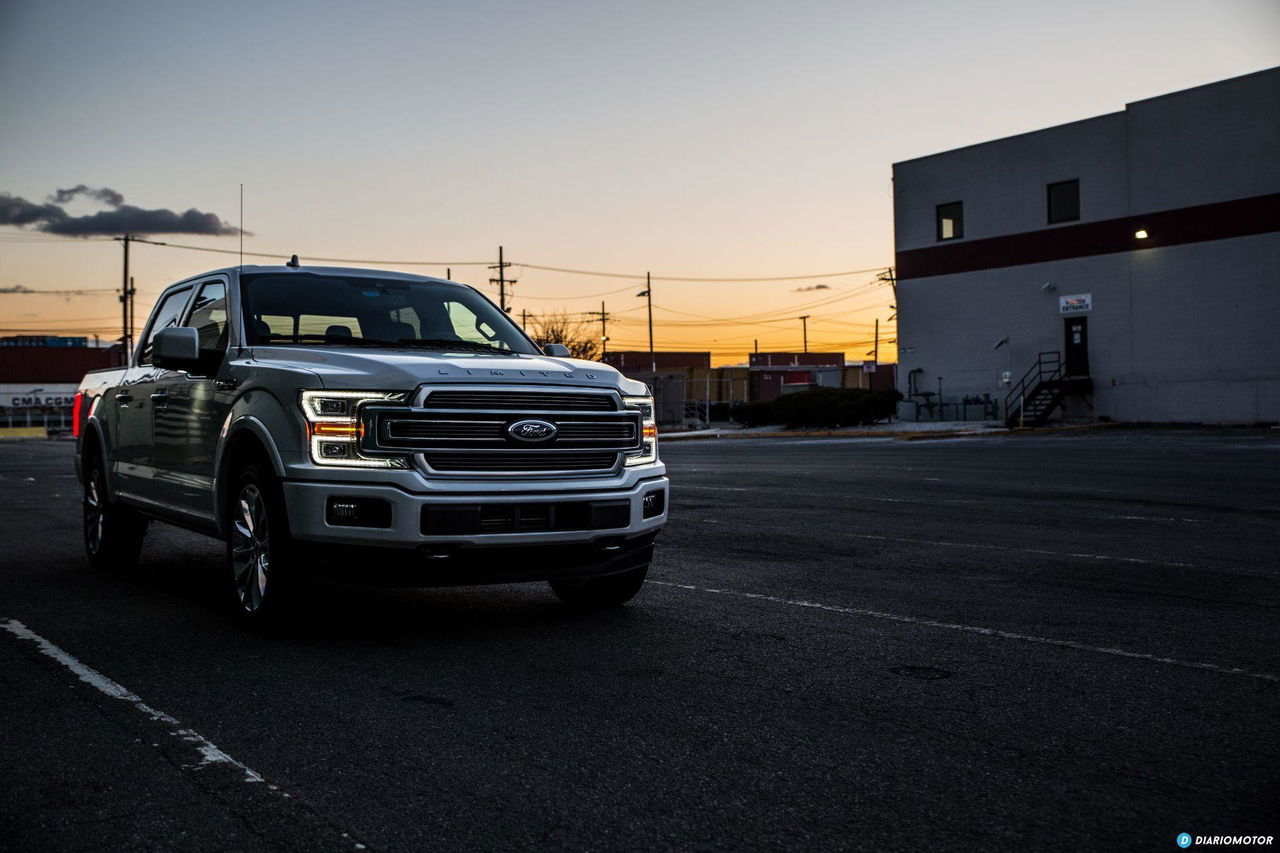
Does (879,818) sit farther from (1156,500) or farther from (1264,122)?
(1264,122)

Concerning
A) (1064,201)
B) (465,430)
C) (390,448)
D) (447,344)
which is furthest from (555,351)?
(1064,201)

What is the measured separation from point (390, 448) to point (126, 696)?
1697 millimetres

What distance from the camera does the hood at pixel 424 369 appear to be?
243 inches

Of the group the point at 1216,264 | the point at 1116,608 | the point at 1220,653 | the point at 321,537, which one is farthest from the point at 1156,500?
the point at 1216,264

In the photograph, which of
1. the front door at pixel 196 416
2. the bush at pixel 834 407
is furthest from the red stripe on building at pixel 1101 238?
the front door at pixel 196 416

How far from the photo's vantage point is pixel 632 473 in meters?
6.79

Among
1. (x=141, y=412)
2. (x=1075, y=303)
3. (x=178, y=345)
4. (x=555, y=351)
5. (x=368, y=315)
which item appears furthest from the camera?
(x=1075, y=303)

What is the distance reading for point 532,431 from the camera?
6.32 m

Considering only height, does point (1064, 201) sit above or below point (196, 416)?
above

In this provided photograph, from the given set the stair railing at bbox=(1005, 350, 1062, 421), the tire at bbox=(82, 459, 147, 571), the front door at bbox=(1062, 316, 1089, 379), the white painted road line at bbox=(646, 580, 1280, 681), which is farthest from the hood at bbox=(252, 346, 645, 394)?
the front door at bbox=(1062, 316, 1089, 379)

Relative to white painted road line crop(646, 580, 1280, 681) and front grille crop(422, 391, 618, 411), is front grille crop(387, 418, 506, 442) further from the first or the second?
white painted road line crop(646, 580, 1280, 681)

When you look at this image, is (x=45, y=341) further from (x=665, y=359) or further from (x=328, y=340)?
(x=328, y=340)

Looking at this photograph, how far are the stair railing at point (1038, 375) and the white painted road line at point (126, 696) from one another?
36.4 m

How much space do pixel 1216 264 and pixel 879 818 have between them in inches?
1468
